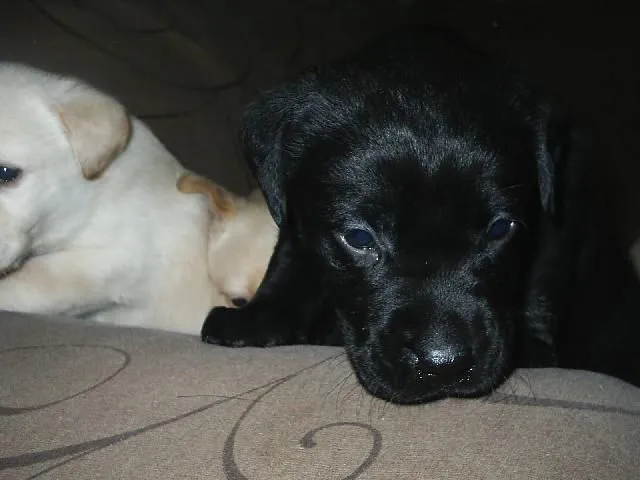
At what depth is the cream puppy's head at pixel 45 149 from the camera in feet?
5.50

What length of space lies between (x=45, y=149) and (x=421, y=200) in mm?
999

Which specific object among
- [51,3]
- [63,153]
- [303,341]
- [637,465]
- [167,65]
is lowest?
[303,341]

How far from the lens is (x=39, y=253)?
1865mm

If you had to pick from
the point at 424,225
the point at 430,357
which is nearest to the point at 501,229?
the point at 424,225

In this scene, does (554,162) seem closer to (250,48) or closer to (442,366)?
(442,366)

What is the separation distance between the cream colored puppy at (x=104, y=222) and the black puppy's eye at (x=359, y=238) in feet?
1.80

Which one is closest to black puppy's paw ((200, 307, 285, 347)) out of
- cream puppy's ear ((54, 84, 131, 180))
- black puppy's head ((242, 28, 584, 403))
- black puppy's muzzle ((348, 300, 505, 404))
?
black puppy's head ((242, 28, 584, 403))

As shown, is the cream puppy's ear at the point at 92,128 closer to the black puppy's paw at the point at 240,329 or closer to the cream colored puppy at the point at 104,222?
the cream colored puppy at the point at 104,222

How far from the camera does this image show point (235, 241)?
6.33 ft

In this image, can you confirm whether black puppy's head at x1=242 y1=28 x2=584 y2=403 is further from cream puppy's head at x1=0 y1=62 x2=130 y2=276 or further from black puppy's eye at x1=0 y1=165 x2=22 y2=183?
black puppy's eye at x1=0 y1=165 x2=22 y2=183

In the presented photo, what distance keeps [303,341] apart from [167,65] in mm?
987

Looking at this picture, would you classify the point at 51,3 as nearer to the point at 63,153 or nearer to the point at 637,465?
the point at 63,153

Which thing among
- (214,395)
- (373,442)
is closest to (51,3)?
(214,395)

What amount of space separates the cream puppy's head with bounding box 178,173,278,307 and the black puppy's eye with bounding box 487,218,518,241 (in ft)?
2.38
